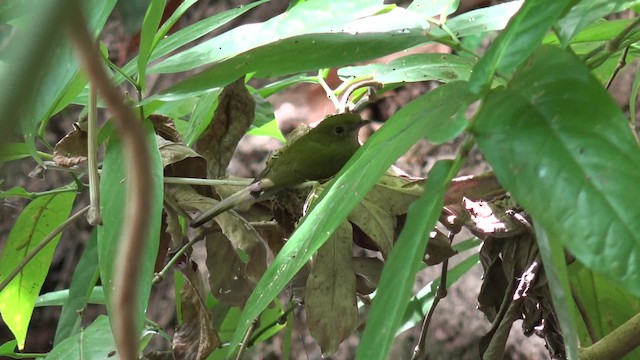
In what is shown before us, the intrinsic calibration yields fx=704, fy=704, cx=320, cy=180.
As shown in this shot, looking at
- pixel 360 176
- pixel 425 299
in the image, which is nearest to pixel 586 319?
pixel 425 299

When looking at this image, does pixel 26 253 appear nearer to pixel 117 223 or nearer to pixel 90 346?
pixel 90 346

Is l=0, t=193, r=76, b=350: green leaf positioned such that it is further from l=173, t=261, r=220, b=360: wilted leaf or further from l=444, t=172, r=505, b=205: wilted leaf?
l=444, t=172, r=505, b=205: wilted leaf

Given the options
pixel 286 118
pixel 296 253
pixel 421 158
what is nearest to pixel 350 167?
pixel 296 253

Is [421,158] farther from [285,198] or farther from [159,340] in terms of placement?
[285,198]

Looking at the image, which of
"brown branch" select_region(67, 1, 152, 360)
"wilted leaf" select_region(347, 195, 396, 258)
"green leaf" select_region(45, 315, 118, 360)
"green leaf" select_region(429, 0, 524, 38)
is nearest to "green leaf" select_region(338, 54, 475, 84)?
"green leaf" select_region(429, 0, 524, 38)

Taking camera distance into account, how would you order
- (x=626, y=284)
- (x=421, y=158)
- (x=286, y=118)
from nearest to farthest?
(x=626, y=284), (x=421, y=158), (x=286, y=118)
